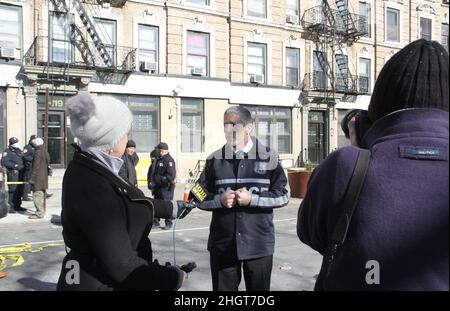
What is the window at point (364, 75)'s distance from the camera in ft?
87.4

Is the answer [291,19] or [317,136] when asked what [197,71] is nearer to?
[291,19]

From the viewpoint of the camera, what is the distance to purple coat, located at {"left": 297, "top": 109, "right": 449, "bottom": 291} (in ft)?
4.21

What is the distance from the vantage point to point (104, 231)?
6.47 feet

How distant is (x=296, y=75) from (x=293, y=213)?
13.6 m

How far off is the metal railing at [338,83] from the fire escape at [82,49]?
33.5 feet

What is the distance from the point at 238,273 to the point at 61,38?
53.2 feet

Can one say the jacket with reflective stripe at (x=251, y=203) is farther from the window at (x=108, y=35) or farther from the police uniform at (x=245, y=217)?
the window at (x=108, y=35)

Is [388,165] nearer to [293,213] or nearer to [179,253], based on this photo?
[179,253]

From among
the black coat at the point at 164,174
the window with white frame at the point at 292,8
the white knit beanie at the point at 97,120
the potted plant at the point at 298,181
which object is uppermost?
the window with white frame at the point at 292,8

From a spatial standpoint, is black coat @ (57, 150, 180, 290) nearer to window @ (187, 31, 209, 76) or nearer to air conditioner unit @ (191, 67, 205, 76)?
air conditioner unit @ (191, 67, 205, 76)

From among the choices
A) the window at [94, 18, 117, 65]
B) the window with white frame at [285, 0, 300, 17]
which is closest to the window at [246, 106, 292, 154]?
the window with white frame at [285, 0, 300, 17]

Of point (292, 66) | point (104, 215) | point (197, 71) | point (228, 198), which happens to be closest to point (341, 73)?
point (292, 66)

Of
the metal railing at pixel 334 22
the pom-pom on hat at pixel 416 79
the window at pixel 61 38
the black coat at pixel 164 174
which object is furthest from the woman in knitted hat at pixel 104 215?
the metal railing at pixel 334 22
